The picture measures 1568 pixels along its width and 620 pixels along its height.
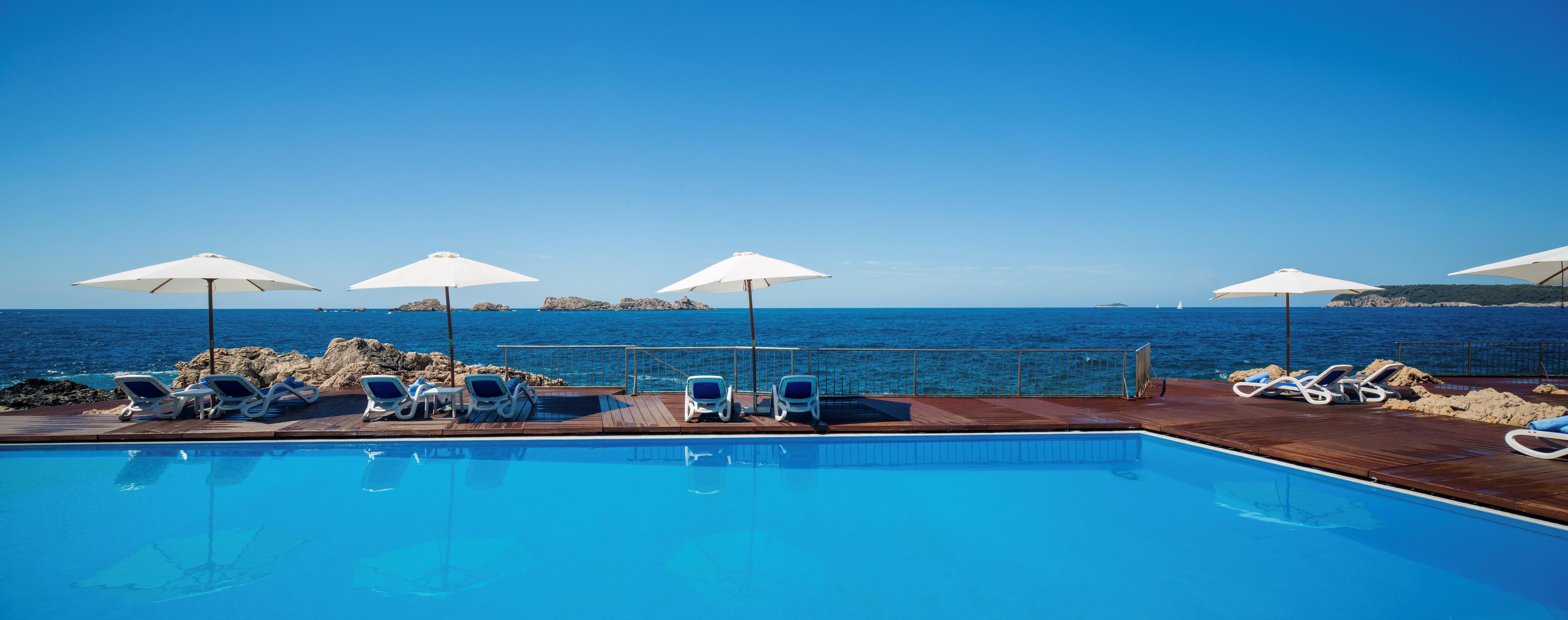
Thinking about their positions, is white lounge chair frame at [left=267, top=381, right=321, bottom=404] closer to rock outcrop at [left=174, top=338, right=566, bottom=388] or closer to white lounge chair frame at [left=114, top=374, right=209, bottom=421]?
white lounge chair frame at [left=114, top=374, right=209, bottom=421]

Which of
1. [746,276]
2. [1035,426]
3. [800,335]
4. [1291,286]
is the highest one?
[746,276]

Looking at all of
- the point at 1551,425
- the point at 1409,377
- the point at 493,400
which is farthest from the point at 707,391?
the point at 1409,377

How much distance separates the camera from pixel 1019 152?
22.0 m

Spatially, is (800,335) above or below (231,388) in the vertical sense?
below

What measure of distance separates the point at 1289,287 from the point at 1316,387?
175cm

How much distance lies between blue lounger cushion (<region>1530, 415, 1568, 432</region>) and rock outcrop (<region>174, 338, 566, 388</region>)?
49.4 ft

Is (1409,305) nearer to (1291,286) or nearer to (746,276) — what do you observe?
(1291,286)

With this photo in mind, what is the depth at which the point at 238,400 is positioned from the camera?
7.98 m

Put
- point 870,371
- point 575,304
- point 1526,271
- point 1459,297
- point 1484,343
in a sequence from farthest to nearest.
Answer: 1. point 575,304
2. point 1459,297
3. point 870,371
4. point 1484,343
5. point 1526,271

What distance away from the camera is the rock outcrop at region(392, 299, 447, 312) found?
142875 millimetres

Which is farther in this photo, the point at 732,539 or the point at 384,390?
the point at 384,390

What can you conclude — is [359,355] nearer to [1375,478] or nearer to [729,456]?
[729,456]

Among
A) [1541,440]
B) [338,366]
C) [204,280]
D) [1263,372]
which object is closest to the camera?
[1541,440]

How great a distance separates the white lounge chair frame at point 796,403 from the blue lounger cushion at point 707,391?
2.36 ft
